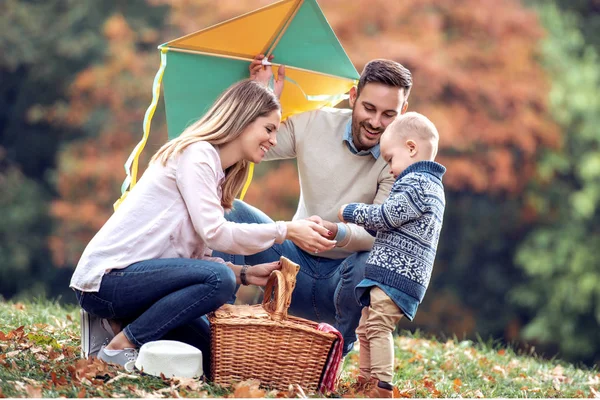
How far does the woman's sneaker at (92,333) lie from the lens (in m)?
3.52

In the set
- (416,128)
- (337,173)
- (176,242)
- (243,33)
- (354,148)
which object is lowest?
(176,242)

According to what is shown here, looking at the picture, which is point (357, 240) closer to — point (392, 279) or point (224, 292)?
point (392, 279)

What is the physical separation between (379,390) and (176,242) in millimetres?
1035

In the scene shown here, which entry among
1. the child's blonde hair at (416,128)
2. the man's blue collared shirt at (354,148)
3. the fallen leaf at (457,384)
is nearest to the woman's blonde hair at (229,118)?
the child's blonde hair at (416,128)

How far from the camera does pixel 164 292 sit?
3344 mm

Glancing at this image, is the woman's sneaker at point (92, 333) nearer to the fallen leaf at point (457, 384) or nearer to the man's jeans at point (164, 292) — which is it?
the man's jeans at point (164, 292)

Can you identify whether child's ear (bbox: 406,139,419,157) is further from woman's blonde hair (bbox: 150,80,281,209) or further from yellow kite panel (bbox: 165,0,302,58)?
yellow kite panel (bbox: 165,0,302,58)

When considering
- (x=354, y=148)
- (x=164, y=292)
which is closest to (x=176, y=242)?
(x=164, y=292)

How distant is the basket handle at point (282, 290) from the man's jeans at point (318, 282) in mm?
572

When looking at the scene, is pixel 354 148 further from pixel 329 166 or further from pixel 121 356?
pixel 121 356

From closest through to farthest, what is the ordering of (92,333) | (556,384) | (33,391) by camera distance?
(33,391) < (92,333) < (556,384)

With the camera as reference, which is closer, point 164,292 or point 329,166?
point 164,292

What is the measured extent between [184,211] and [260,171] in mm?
7323

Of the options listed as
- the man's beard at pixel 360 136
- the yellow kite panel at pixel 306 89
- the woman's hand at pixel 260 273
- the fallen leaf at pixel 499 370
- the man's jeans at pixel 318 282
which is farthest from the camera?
the fallen leaf at pixel 499 370
